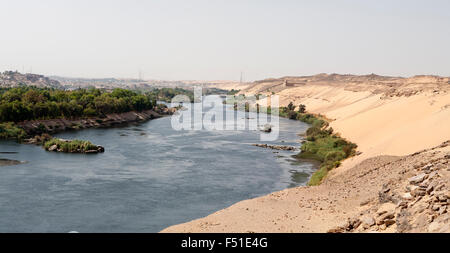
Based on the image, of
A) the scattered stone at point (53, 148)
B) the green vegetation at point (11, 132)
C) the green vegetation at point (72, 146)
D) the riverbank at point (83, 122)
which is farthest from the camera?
the riverbank at point (83, 122)

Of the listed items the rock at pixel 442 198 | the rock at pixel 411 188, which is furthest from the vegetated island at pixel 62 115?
the rock at pixel 442 198

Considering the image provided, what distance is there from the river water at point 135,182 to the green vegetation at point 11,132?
2397mm

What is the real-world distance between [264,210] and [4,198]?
44.0 ft

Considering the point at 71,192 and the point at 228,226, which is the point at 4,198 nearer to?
the point at 71,192

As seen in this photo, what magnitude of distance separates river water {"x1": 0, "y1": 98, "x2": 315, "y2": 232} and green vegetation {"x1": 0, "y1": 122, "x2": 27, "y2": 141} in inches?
94.4

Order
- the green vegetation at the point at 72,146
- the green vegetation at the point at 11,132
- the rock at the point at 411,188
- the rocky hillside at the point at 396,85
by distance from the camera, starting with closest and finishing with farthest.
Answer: the rock at the point at 411,188 → the green vegetation at the point at 72,146 → the green vegetation at the point at 11,132 → the rocky hillside at the point at 396,85

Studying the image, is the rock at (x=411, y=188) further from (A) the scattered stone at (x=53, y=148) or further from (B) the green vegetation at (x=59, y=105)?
(B) the green vegetation at (x=59, y=105)

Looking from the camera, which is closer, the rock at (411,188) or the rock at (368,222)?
the rock at (368,222)

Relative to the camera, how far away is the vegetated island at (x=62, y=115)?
42219mm

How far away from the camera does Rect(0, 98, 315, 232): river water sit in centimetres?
2014

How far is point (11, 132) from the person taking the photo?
44.9 metres

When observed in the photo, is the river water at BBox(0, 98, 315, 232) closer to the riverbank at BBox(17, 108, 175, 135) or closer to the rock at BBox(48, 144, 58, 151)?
the rock at BBox(48, 144, 58, 151)

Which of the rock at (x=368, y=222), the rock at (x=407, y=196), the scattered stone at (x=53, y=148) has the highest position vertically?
the rock at (x=407, y=196)

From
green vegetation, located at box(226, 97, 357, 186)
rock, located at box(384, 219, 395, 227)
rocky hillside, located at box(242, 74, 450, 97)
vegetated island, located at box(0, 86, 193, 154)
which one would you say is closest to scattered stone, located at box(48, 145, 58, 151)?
vegetated island, located at box(0, 86, 193, 154)
